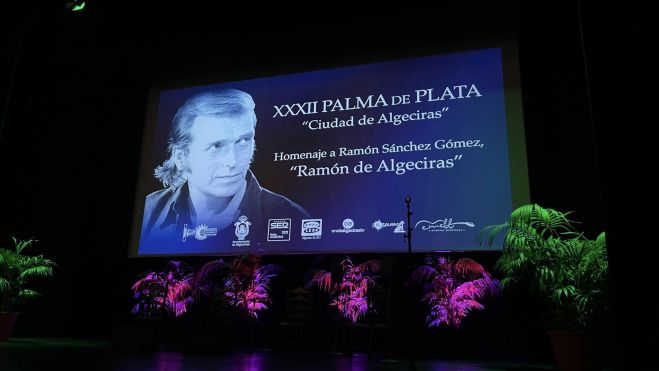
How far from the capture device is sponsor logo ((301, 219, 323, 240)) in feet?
19.0

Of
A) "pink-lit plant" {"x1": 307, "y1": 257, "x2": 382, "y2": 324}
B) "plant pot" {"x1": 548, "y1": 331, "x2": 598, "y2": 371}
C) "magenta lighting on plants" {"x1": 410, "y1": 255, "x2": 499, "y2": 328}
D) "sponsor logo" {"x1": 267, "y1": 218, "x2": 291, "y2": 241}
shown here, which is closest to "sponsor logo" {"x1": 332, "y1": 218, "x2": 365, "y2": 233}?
"pink-lit plant" {"x1": 307, "y1": 257, "x2": 382, "y2": 324}

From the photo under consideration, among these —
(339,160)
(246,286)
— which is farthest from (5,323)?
(339,160)

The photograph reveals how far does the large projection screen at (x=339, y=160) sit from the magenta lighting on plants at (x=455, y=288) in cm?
23

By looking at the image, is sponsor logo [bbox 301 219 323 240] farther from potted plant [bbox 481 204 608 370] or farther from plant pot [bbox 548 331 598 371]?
plant pot [bbox 548 331 598 371]

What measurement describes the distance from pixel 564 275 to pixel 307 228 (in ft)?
9.71

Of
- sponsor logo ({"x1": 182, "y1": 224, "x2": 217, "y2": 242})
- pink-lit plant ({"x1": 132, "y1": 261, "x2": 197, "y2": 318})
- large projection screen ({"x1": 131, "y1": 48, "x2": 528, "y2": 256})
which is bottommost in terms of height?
pink-lit plant ({"x1": 132, "y1": 261, "x2": 197, "y2": 318})

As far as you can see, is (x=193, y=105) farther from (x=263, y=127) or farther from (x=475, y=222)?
(x=475, y=222)

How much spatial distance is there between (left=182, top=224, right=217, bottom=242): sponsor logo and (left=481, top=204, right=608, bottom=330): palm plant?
364cm

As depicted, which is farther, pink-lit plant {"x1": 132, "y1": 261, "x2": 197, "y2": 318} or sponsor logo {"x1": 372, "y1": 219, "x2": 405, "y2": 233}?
pink-lit plant {"x1": 132, "y1": 261, "x2": 197, "y2": 318}

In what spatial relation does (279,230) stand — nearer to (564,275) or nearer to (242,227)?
(242,227)

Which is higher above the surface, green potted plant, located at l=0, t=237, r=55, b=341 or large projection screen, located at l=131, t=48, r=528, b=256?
large projection screen, located at l=131, t=48, r=528, b=256

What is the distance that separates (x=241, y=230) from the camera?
6078mm

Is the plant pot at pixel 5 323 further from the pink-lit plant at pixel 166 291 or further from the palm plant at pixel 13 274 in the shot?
the pink-lit plant at pixel 166 291

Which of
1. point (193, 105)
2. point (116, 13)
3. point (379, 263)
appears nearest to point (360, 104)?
point (379, 263)
